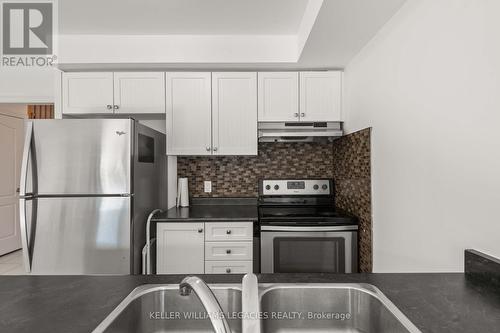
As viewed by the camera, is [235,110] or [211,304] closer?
[211,304]

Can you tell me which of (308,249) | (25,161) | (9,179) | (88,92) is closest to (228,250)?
(308,249)

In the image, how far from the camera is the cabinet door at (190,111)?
8.52 feet

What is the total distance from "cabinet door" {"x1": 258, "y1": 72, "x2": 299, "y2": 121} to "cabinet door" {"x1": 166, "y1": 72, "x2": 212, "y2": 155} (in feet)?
1.61

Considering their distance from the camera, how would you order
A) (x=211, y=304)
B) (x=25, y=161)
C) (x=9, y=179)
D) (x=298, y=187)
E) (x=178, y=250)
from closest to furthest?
1. (x=211, y=304)
2. (x=25, y=161)
3. (x=178, y=250)
4. (x=298, y=187)
5. (x=9, y=179)

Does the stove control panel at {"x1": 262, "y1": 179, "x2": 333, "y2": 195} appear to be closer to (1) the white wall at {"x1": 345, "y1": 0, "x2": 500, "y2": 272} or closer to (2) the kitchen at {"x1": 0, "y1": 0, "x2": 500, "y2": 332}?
(2) the kitchen at {"x1": 0, "y1": 0, "x2": 500, "y2": 332}

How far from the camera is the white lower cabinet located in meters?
2.28

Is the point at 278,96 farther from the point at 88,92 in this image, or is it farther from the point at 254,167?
the point at 88,92

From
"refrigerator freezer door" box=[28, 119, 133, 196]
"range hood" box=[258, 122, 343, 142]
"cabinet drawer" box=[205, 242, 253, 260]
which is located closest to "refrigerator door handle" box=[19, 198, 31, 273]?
"refrigerator freezer door" box=[28, 119, 133, 196]

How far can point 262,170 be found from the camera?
2924 millimetres

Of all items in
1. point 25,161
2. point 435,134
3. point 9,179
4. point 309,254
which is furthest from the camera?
point 9,179

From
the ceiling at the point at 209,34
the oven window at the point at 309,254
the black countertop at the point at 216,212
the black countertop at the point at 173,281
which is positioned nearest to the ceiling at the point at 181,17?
the ceiling at the point at 209,34

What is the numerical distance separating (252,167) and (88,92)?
1662 millimetres

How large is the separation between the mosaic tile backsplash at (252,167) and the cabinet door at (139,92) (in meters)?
0.63

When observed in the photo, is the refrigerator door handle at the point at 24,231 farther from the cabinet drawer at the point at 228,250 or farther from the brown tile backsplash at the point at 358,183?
the brown tile backsplash at the point at 358,183
